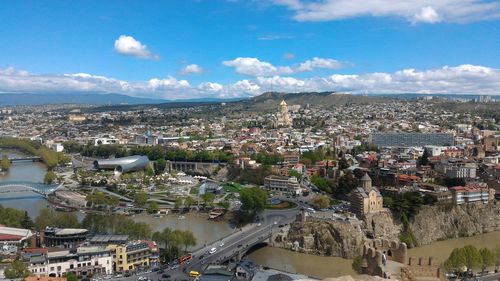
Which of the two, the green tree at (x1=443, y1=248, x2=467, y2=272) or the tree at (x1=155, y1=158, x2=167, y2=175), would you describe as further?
the tree at (x1=155, y1=158, x2=167, y2=175)

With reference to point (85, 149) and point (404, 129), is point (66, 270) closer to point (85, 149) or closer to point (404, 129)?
point (85, 149)

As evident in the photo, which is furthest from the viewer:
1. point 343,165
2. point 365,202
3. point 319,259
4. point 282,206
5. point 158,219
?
point 343,165

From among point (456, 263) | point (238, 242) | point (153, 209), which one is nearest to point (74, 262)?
point (238, 242)

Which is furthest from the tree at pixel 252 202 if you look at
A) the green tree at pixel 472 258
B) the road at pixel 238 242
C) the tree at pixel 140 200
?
the green tree at pixel 472 258

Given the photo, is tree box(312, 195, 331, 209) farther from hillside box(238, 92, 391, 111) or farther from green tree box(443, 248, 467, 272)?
hillside box(238, 92, 391, 111)

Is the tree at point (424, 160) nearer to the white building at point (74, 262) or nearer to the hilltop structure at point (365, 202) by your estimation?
the hilltop structure at point (365, 202)

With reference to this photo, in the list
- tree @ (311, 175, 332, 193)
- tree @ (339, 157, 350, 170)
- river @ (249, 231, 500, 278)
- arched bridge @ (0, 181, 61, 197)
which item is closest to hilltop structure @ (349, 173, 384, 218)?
river @ (249, 231, 500, 278)

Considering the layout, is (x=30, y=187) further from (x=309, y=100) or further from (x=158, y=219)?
(x=309, y=100)
